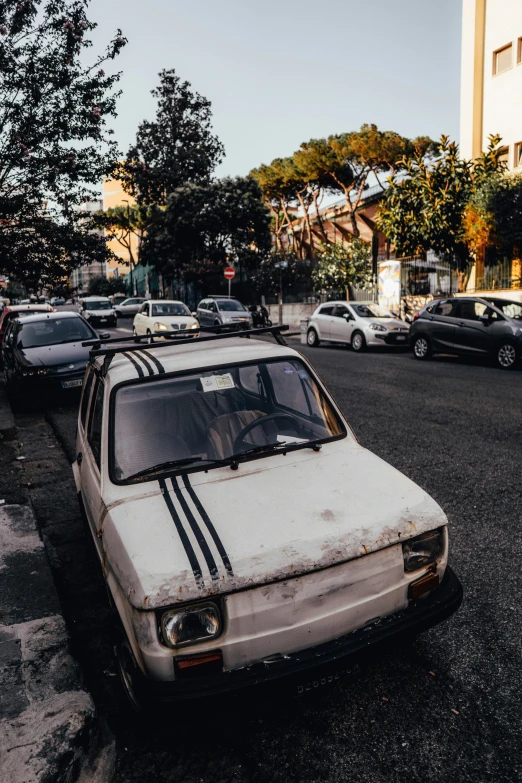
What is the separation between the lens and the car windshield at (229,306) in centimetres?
2772

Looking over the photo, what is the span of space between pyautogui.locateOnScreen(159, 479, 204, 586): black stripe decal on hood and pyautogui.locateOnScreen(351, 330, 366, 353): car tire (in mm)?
16716

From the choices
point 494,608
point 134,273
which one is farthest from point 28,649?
point 134,273

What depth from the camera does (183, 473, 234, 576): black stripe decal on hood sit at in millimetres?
2539

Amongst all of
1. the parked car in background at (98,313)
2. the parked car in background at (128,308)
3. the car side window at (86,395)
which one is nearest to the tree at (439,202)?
the parked car in background at (98,313)

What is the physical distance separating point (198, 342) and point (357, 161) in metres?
41.3

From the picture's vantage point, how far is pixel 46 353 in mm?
11078

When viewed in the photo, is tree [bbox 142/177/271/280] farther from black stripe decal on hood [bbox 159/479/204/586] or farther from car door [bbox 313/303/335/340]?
black stripe decal on hood [bbox 159/479/204/586]

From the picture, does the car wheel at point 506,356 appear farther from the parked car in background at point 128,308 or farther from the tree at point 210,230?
the parked car in background at point 128,308

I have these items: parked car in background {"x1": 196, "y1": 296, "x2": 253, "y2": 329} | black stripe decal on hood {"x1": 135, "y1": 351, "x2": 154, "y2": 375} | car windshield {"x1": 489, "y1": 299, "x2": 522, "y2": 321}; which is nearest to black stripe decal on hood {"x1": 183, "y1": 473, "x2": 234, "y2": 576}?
black stripe decal on hood {"x1": 135, "y1": 351, "x2": 154, "y2": 375}

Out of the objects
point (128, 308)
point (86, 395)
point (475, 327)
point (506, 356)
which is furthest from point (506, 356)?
point (128, 308)

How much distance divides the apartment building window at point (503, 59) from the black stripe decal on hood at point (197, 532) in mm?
26708

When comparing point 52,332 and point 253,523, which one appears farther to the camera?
point 52,332

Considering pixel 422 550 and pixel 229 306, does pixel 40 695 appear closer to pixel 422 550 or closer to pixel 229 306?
pixel 422 550

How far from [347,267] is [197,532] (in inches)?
1140
